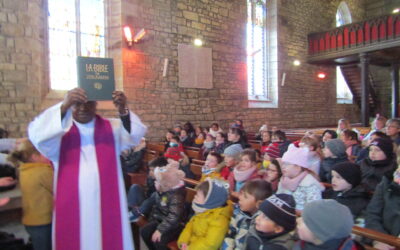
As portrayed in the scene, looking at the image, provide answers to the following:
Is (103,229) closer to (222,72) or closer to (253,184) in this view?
(253,184)

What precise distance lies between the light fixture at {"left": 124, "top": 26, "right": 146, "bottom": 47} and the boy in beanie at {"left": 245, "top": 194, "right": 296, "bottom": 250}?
6.86 metres

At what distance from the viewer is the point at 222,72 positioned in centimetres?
1009

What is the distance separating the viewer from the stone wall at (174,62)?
250 inches

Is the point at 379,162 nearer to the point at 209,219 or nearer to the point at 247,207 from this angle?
the point at 247,207

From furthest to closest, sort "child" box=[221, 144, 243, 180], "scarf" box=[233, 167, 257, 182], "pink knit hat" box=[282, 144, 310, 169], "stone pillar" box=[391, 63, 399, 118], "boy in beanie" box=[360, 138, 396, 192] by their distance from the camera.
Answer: "stone pillar" box=[391, 63, 399, 118] < "child" box=[221, 144, 243, 180] < "scarf" box=[233, 167, 257, 182] < "boy in beanie" box=[360, 138, 396, 192] < "pink knit hat" box=[282, 144, 310, 169]

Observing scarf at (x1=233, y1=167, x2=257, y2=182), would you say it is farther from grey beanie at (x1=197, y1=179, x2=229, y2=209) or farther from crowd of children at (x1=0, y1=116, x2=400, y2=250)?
grey beanie at (x1=197, y1=179, x2=229, y2=209)

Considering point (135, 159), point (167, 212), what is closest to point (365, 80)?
point (135, 159)

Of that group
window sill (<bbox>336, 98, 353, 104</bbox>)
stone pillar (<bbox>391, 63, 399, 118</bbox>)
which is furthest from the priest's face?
window sill (<bbox>336, 98, 353, 104</bbox>)

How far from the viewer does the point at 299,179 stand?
108 inches

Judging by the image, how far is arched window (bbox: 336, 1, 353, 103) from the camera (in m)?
14.7

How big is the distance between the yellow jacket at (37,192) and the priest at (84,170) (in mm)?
457

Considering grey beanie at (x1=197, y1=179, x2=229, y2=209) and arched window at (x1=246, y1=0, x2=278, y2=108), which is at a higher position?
arched window at (x1=246, y1=0, x2=278, y2=108)

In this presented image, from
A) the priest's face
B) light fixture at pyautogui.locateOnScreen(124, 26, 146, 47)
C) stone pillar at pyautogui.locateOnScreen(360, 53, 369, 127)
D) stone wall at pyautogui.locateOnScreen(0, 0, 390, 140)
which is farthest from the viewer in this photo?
stone pillar at pyautogui.locateOnScreen(360, 53, 369, 127)

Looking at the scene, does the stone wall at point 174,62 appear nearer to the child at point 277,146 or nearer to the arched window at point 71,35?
the arched window at point 71,35
